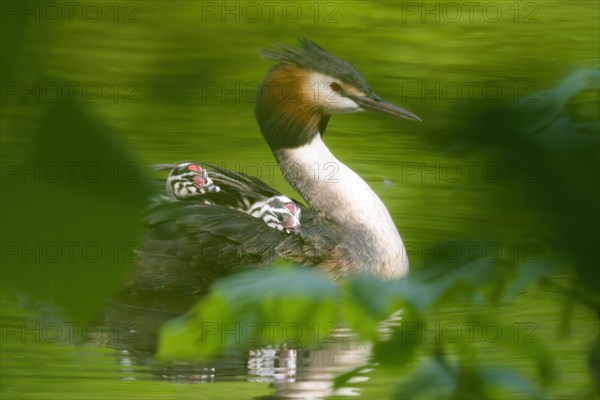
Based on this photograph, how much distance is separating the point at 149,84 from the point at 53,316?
9cm

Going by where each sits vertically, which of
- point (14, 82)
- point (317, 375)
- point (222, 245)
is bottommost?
point (317, 375)

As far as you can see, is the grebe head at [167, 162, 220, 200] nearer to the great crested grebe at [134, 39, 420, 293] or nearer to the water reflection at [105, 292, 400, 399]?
the great crested grebe at [134, 39, 420, 293]

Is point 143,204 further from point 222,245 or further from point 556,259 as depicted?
point 222,245

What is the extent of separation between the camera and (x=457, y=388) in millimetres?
498

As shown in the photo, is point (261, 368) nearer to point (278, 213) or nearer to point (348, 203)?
point (278, 213)

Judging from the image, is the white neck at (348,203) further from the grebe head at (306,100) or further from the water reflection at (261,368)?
the water reflection at (261,368)

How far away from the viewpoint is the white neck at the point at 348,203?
2.90m

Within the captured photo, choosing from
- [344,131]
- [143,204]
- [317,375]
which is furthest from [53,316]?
[344,131]

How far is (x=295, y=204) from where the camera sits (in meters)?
2.87

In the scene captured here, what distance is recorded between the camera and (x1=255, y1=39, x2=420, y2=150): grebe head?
9.68ft

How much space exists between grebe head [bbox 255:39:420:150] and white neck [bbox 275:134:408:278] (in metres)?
0.05

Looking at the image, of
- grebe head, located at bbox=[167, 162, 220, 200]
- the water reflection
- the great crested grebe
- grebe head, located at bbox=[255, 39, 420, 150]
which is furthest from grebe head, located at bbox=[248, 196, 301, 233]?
the water reflection

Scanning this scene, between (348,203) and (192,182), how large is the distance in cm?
56

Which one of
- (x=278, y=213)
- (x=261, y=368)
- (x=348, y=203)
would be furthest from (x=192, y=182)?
(x=261, y=368)
